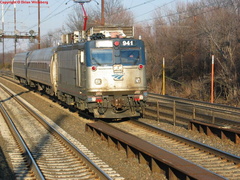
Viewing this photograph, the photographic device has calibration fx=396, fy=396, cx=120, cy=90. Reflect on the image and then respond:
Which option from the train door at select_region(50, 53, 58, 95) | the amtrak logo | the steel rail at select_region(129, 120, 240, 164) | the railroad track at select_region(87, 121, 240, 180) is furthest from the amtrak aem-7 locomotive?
the train door at select_region(50, 53, 58, 95)

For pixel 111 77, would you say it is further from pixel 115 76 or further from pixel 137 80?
pixel 137 80

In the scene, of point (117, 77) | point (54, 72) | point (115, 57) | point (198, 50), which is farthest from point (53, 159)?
point (198, 50)

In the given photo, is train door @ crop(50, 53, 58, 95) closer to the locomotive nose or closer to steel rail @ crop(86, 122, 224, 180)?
the locomotive nose

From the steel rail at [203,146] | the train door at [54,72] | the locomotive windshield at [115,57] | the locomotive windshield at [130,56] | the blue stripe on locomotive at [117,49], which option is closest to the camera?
the steel rail at [203,146]

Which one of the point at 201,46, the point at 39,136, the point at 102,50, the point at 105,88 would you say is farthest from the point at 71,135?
the point at 201,46

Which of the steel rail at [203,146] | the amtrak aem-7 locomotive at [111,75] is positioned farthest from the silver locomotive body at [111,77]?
the steel rail at [203,146]

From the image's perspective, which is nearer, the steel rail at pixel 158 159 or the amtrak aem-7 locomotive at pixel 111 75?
the steel rail at pixel 158 159

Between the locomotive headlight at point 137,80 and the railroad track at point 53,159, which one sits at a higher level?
the locomotive headlight at point 137,80

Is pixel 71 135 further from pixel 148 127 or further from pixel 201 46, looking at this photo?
pixel 201 46

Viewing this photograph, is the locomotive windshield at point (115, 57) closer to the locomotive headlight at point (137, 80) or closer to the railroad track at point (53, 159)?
the locomotive headlight at point (137, 80)

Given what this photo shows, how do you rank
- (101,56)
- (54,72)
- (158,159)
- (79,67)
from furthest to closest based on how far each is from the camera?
(54,72) < (79,67) < (101,56) < (158,159)

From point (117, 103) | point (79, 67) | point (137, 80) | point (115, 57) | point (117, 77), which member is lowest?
point (117, 103)

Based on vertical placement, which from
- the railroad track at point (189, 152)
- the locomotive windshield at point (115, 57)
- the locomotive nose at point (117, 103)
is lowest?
the railroad track at point (189, 152)

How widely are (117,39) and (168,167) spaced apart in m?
7.78
